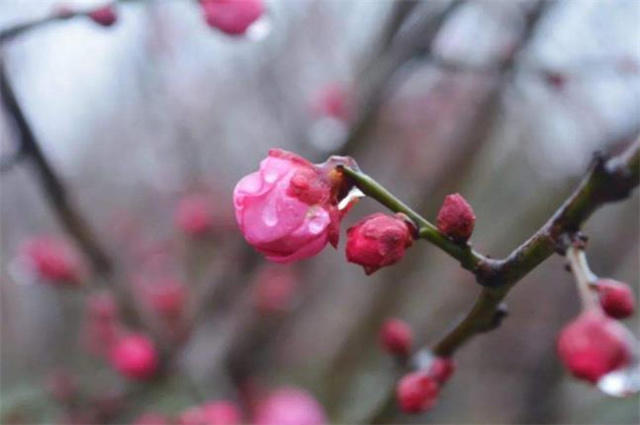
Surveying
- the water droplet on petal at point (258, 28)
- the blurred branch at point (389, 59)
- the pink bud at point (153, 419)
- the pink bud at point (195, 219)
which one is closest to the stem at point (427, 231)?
the water droplet on petal at point (258, 28)

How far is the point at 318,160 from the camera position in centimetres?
257

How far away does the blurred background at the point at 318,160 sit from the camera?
2.63 meters

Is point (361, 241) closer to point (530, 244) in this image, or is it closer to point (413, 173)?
point (530, 244)

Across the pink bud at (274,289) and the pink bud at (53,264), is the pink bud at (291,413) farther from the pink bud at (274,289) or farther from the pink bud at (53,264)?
the pink bud at (53,264)

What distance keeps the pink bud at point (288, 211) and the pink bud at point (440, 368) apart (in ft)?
1.40

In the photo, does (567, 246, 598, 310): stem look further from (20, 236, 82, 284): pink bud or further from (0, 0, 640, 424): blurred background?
(20, 236, 82, 284): pink bud

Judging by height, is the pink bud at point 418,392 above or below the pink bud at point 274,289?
above

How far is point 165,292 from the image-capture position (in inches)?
135

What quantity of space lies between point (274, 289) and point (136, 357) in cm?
115

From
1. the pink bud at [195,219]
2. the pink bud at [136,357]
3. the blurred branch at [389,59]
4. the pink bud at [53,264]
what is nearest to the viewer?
the blurred branch at [389,59]

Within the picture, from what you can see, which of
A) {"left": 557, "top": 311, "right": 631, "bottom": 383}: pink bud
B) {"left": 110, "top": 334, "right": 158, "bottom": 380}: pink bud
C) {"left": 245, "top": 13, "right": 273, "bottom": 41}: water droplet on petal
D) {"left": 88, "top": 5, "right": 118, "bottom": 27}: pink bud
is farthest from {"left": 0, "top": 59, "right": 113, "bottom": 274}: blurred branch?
{"left": 557, "top": 311, "right": 631, "bottom": 383}: pink bud

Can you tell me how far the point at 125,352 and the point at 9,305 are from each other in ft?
10.9

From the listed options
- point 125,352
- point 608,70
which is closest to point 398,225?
point 125,352

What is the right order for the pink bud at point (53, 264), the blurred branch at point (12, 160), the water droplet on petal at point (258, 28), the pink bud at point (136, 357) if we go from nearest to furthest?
the water droplet on petal at point (258, 28) < the blurred branch at point (12, 160) < the pink bud at point (136, 357) < the pink bud at point (53, 264)
